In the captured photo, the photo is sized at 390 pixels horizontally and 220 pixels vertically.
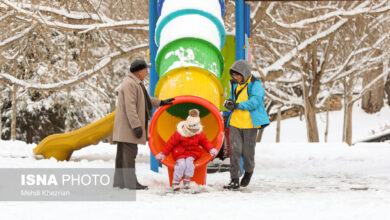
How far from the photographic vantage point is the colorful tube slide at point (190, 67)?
17.9 feet

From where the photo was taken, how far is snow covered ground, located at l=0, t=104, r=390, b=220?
3.75 meters

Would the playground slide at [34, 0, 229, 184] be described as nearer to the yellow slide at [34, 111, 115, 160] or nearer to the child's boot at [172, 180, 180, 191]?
the child's boot at [172, 180, 180, 191]

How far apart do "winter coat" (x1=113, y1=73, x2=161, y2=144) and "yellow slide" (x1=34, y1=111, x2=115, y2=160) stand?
10.7 ft

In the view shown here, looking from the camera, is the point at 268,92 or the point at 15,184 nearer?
the point at 15,184

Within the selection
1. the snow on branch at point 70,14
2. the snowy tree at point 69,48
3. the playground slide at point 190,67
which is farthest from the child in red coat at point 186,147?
the snow on branch at point 70,14

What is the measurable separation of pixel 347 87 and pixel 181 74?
13.3 metres

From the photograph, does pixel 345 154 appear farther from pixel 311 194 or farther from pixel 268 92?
pixel 268 92

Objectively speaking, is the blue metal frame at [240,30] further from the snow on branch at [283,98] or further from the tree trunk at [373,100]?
the tree trunk at [373,100]

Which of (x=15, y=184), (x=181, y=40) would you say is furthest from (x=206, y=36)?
(x=15, y=184)

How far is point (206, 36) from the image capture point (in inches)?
233

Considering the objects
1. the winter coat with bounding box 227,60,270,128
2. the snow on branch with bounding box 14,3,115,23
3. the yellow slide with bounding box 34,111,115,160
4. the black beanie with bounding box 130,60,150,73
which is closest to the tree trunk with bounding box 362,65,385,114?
the snow on branch with bounding box 14,3,115,23

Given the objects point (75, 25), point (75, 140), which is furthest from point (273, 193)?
point (75, 25)

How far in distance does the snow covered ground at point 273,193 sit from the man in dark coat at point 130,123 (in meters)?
0.35

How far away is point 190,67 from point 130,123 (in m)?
1.04
